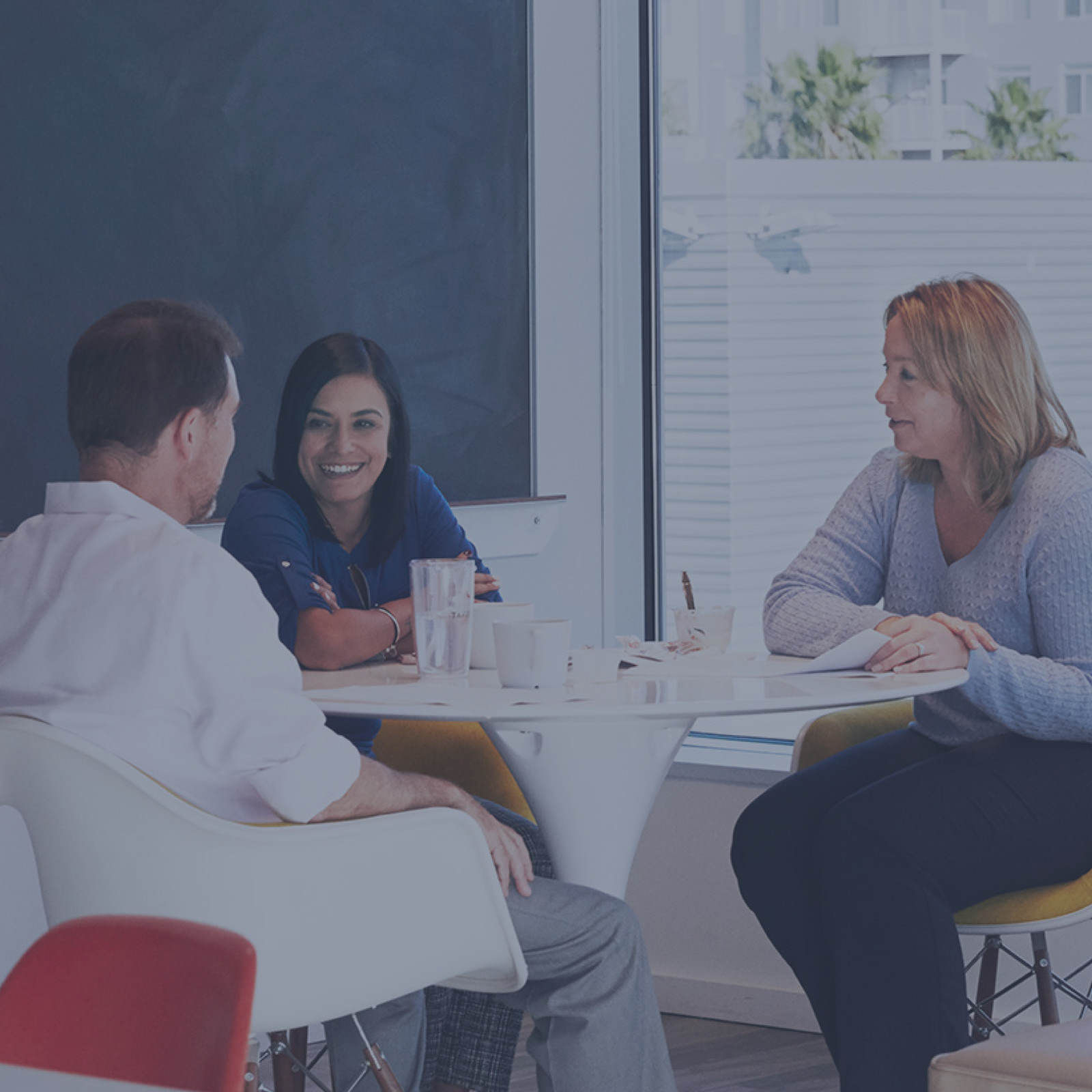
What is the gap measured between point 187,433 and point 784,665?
90 cm

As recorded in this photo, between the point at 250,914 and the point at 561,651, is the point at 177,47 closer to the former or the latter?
the point at 561,651

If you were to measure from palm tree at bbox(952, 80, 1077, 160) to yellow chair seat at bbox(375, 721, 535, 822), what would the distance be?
1.76 metres

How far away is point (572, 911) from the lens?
5.73ft

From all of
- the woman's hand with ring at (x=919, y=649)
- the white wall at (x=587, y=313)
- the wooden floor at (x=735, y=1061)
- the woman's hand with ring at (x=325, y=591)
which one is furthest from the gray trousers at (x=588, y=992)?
the white wall at (x=587, y=313)

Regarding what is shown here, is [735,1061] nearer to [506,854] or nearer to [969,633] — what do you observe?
[969,633]

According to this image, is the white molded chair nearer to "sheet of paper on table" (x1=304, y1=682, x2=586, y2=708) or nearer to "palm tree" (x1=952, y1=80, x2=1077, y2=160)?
"sheet of paper on table" (x1=304, y1=682, x2=586, y2=708)

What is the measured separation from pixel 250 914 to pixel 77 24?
1743 millimetres

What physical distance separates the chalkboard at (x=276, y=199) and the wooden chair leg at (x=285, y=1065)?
0.95 metres

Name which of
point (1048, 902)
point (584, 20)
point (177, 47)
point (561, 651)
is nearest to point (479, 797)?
point (561, 651)

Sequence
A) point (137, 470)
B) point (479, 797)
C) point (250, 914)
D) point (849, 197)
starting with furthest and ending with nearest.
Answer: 1. point (849, 197)
2. point (479, 797)
3. point (137, 470)
4. point (250, 914)

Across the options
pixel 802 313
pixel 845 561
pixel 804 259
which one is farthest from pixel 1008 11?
pixel 845 561

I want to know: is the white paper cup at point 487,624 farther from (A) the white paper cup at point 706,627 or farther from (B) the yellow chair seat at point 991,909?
(B) the yellow chair seat at point 991,909

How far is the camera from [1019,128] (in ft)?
10.5

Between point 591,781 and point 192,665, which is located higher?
point 192,665
